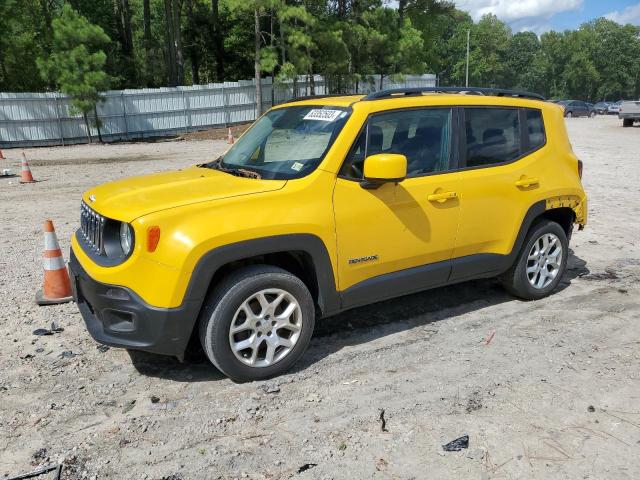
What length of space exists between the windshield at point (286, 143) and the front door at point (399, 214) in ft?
0.77

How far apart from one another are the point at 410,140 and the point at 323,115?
0.69 meters

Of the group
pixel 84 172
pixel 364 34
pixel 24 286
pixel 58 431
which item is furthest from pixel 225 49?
pixel 58 431

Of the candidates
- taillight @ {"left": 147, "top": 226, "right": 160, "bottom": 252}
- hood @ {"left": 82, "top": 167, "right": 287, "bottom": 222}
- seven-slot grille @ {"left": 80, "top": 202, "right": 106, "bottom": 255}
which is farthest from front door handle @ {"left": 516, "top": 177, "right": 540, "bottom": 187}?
seven-slot grille @ {"left": 80, "top": 202, "right": 106, "bottom": 255}

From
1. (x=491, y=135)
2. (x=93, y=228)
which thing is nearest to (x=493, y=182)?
(x=491, y=135)

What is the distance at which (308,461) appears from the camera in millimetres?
2959

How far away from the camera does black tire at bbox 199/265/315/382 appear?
347 centimetres

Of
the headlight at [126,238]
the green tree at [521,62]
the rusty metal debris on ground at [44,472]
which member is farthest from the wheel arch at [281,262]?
the green tree at [521,62]

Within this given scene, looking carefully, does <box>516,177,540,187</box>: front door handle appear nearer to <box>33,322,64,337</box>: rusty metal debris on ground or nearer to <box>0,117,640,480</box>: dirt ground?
<box>0,117,640,480</box>: dirt ground

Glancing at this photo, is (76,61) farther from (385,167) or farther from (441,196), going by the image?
(385,167)

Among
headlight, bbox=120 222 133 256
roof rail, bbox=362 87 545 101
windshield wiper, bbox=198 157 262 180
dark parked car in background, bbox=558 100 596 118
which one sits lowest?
dark parked car in background, bbox=558 100 596 118

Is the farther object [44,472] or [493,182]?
[493,182]

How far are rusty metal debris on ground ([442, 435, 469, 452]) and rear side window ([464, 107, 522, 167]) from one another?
2251mm

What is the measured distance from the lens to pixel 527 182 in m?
4.82

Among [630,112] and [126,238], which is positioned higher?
[126,238]
